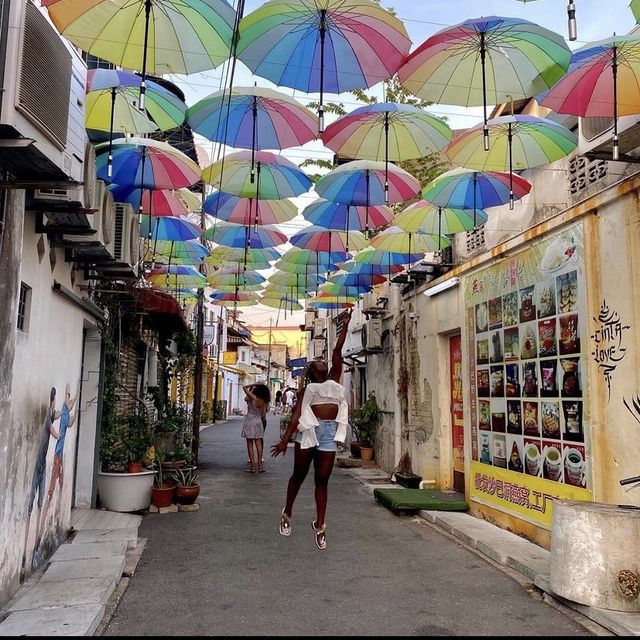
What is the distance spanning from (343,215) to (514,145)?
3.52 m

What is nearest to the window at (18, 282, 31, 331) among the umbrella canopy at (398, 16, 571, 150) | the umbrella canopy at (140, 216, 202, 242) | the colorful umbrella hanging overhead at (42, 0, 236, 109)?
the colorful umbrella hanging overhead at (42, 0, 236, 109)

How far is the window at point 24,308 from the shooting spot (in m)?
5.28

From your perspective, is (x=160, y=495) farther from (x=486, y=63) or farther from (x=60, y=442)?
(x=486, y=63)

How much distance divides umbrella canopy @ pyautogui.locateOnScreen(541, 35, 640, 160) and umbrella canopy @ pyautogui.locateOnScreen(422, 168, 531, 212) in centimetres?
207

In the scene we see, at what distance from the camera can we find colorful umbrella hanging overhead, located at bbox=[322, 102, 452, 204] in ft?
22.5

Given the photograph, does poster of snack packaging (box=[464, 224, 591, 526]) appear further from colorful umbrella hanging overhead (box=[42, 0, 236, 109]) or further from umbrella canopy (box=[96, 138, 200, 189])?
umbrella canopy (box=[96, 138, 200, 189])

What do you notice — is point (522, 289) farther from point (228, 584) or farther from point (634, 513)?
point (228, 584)

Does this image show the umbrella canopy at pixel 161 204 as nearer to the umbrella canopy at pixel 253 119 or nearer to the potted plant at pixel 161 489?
the umbrella canopy at pixel 253 119

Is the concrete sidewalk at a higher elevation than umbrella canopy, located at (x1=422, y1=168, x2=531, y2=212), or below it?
below

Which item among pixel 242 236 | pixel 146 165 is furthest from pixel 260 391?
pixel 146 165

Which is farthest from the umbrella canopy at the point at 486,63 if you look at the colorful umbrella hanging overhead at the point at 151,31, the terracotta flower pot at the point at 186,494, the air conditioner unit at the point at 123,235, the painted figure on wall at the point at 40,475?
the terracotta flower pot at the point at 186,494

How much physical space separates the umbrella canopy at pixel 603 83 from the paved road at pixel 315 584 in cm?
437

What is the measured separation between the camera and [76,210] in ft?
16.5

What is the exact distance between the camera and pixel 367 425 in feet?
52.7
